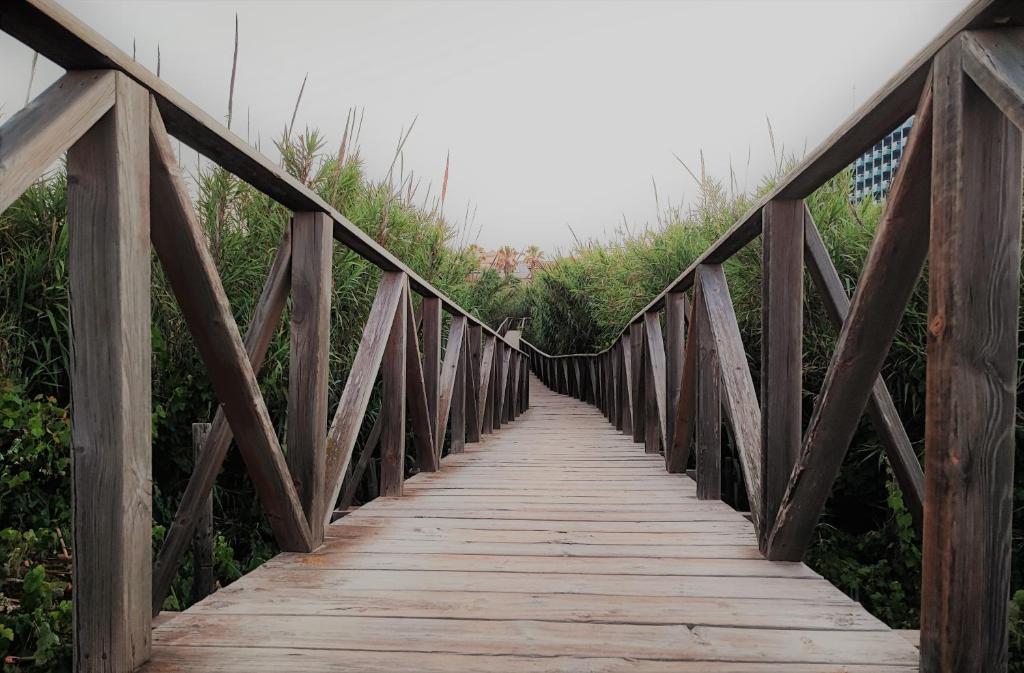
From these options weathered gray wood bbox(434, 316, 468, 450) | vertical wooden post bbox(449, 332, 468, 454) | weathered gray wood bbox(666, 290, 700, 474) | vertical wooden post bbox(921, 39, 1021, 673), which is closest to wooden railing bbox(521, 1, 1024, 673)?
vertical wooden post bbox(921, 39, 1021, 673)

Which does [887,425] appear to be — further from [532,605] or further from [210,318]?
[210,318]

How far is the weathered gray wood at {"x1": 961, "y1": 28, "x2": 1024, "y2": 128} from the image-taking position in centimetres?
76

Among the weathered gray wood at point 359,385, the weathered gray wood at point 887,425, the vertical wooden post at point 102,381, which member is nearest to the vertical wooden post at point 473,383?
the weathered gray wood at point 359,385

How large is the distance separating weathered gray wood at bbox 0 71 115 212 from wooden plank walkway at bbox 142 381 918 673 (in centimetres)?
79

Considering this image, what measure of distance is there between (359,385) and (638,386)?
295 centimetres

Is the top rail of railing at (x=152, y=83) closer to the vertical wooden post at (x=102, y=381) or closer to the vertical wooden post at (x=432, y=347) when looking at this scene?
the vertical wooden post at (x=102, y=381)

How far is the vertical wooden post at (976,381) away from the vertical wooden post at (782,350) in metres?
0.78

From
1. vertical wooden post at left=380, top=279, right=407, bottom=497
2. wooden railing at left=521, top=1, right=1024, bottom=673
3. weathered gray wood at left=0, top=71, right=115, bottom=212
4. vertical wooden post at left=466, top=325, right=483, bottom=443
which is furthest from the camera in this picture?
vertical wooden post at left=466, top=325, right=483, bottom=443

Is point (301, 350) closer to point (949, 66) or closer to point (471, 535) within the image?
point (471, 535)

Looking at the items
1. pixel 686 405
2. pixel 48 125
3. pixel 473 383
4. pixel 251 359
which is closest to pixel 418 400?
pixel 686 405

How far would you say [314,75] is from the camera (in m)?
3.98

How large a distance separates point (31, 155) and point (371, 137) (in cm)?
428

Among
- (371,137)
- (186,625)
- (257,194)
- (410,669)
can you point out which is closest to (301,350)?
(186,625)

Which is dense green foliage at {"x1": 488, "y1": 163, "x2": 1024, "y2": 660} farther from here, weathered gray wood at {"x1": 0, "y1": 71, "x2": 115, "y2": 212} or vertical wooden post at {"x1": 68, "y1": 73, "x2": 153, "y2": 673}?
weathered gray wood at {"x1": 0, "y1": 71, "x2": 115, "y2": 212}
